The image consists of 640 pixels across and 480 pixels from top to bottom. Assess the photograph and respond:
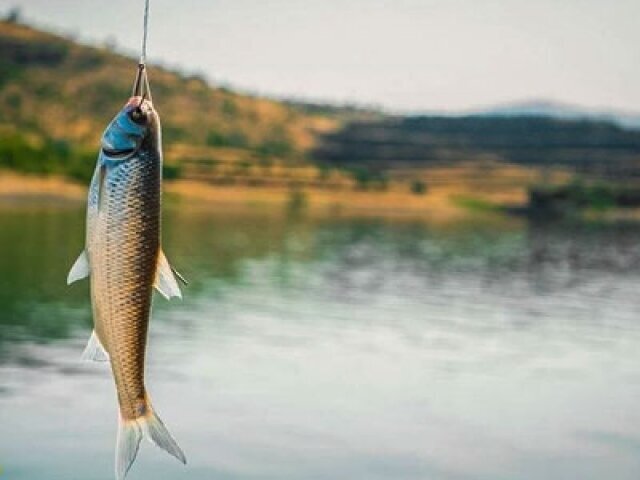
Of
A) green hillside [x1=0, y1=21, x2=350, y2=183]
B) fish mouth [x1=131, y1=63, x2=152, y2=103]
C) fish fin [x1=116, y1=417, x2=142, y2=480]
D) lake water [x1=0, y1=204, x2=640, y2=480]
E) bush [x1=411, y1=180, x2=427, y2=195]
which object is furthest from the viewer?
bush [x1=411, y1=180, x2=427, y2=195]

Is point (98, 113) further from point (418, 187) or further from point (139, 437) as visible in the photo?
point (139, 437)

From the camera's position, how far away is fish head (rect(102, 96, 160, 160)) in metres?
4.57

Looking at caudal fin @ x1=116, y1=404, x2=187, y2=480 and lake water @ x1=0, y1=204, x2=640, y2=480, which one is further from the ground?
caudal fin @ x1=116, y1=404, x2=187, y2=480

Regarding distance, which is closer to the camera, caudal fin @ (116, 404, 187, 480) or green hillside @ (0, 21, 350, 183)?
caudal fin @ (116, 404, 187, 480)

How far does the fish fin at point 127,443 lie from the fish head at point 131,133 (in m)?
1.04

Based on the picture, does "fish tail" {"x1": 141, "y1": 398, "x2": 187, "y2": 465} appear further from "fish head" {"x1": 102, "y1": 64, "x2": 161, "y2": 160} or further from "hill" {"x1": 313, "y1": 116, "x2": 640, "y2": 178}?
"hill" {"x1": 313, "y1": 116, "x2": 640, "y2": 178}

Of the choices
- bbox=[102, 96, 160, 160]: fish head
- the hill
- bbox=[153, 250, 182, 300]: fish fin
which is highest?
bbox=[102, 96, 160, 160]: fish head

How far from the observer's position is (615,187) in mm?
189125

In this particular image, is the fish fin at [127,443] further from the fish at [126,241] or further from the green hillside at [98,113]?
the green hillside at [98,113]

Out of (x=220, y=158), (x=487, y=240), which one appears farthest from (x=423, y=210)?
(x=487, y=240)

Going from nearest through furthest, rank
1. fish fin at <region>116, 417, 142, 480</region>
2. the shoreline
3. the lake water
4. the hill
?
1. fish fin at <region>116, 417, 142, 480</region>
2. the lake water
3. the shoreline
4. the hill

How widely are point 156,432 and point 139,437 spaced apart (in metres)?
0.07

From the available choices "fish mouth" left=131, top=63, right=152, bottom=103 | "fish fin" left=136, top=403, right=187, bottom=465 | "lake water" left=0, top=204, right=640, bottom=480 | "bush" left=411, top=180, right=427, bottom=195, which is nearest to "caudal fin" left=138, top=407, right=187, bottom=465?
"fish fin" left=136, top=403, right=187, bottom=465

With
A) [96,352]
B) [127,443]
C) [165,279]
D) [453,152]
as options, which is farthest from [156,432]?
[453,152]
